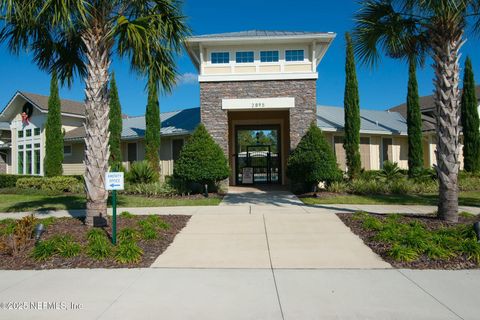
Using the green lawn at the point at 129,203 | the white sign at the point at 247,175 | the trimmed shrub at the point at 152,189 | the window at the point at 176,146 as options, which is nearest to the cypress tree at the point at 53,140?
the window at the point at 176,146

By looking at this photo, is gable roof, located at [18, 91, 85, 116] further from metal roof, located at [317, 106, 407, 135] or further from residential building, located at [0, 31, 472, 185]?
metal roof, located at [317, 106, 407, 135]

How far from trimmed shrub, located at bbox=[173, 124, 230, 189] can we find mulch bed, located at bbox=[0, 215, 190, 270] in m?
5.10

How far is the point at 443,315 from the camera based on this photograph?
396 centimetres

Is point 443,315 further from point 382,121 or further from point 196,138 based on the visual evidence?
point 382,121

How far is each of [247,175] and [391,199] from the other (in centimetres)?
889

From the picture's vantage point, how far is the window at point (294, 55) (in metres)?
16.5

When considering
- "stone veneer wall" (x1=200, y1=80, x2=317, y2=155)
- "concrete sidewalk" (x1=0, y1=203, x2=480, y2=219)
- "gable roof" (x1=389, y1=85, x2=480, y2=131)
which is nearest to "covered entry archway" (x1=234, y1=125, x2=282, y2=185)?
"stone veneer wall" (x1=200, y1=80, x2=317, y2=155)

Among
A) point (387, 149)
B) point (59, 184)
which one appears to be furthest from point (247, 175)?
point (59, 184)

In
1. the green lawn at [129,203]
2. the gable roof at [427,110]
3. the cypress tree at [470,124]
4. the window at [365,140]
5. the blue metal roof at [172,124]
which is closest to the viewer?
the green lawn at [129,203]

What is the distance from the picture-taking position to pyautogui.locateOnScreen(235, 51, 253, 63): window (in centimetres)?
1670

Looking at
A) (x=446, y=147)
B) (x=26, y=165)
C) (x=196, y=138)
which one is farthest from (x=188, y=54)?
(x=26, y=165)

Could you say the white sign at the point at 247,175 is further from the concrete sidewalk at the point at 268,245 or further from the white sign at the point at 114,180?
the white sign at the point at 114,180

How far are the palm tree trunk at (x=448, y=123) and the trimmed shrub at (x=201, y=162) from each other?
8.33 meters

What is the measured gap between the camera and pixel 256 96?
1653cm
